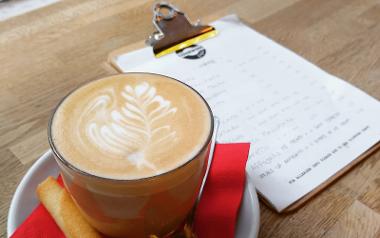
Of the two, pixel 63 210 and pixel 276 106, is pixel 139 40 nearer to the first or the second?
pixel 276 106

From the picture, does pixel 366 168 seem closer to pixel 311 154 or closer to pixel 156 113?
pixel 311 154

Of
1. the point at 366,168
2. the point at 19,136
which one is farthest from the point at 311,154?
the point at 19,136

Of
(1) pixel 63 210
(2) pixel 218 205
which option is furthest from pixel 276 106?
(1) pixel 63 210

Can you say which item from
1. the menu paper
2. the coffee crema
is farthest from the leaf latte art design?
the menu paper

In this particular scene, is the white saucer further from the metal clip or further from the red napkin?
the metal clip

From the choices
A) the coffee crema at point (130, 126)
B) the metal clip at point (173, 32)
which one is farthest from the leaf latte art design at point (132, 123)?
the metal clip at point (173, 32)

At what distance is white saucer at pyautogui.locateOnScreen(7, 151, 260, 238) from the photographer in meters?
0.37

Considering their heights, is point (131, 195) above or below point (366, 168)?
above

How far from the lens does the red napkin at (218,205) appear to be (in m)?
0.37

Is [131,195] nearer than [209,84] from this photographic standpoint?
Yes

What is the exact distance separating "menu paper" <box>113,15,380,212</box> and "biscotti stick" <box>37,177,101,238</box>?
18 cm

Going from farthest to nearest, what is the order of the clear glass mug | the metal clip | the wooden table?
the metal clip → the wooden table → the clear glass mug

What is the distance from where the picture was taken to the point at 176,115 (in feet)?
1.21

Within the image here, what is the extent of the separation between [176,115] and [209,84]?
0.75 ft
